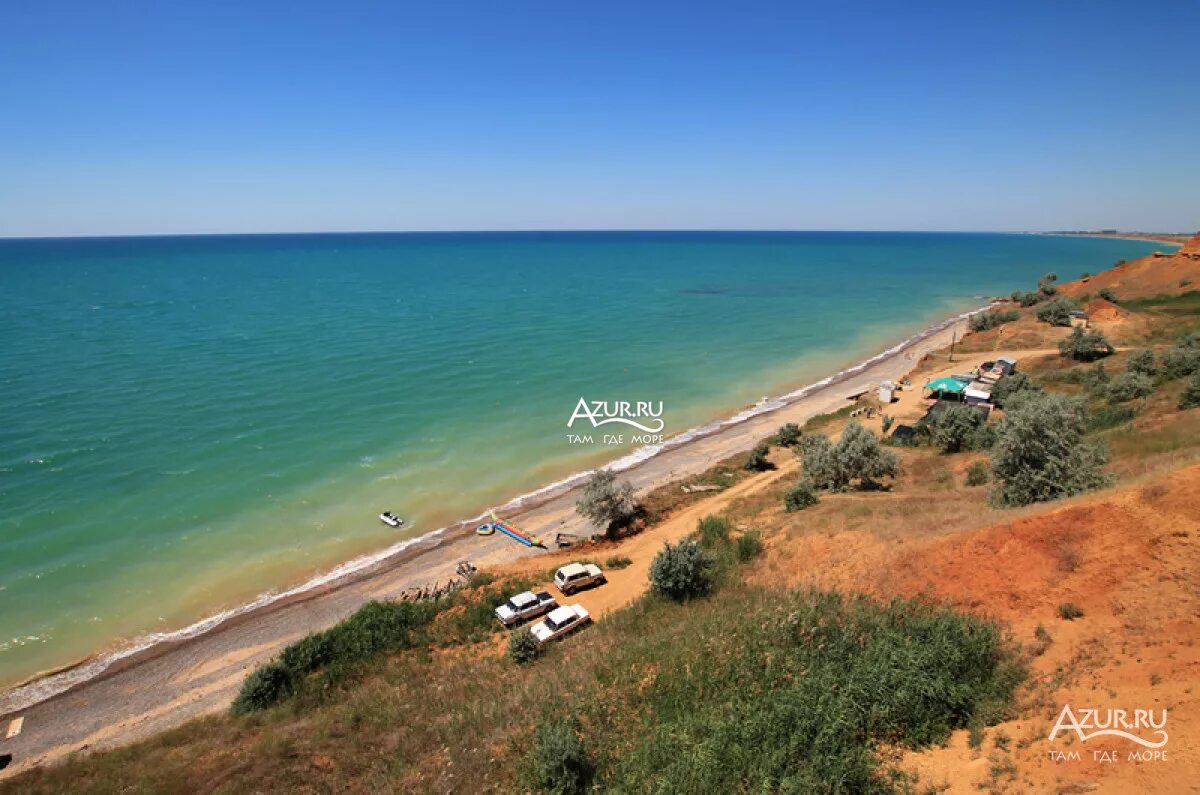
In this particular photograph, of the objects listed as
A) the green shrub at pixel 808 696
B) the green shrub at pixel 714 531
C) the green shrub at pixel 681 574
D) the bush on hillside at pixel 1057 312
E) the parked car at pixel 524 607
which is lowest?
the parked car at pixel 524 607

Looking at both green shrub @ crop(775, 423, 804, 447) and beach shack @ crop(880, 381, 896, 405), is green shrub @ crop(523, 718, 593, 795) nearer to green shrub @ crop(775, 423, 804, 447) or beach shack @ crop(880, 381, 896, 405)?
green shrub @ crop(775, 423, 804, 447)

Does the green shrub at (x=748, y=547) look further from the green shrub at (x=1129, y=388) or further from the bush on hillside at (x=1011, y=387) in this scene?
the bush on hillside at (x=1011, y=387)

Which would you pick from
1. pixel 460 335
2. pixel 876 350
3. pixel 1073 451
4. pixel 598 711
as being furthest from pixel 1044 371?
pixel 460 335

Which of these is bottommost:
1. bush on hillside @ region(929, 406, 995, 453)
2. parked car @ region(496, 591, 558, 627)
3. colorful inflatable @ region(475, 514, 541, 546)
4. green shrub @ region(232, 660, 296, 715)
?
colorful inflatable @ region(475, 514, 541, 546)

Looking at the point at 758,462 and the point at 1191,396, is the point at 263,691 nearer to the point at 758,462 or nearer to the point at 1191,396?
the point at 758,462

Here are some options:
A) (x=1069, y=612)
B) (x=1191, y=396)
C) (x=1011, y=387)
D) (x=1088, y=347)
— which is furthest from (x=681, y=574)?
(x=1088, y=347)

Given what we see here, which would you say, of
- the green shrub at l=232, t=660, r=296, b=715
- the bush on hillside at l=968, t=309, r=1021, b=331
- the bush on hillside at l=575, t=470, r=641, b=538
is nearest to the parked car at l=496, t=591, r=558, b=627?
the green shrub at l=232, t=660, r=296, b=715

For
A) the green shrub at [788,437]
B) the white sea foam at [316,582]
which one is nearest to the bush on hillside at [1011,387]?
the green shrub at [788,437]
